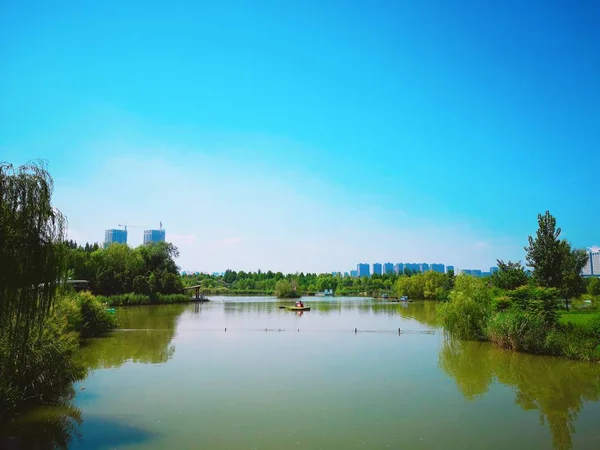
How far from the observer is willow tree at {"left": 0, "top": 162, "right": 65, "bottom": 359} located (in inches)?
393

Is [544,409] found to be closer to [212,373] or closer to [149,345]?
[212,373]

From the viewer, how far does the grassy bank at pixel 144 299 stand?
5835 cm

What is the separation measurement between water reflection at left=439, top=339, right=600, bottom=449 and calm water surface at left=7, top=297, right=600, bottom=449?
0.06 metres

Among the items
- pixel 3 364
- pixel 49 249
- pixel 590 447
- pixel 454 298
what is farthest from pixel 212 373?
pixel 454 298

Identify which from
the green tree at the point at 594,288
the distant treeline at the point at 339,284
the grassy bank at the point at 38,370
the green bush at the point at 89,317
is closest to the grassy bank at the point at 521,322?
the grassy bank at the point at 38,370

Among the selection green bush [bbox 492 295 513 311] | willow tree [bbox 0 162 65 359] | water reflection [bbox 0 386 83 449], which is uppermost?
willow tree [bbox 0 162 65 359]

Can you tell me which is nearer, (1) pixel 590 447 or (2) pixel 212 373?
(1) pixel 590 447

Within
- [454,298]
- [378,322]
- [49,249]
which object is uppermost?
[49,249]

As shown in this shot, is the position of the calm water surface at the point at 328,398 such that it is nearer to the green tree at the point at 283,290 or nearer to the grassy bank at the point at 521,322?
the grassy bank at the point at 521,322

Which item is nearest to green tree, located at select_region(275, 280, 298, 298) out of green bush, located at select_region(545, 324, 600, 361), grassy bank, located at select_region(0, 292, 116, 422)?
green bush, located at select_region(545, 324, 600, 361)

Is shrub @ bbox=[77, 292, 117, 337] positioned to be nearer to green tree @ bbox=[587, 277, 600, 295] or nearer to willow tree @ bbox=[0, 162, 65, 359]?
willow tree @ bbox=[0, 162, 65, 359]

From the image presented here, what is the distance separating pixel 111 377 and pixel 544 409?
15.8m

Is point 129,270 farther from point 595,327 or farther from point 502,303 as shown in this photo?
point 595,327

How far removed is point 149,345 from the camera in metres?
25.8
